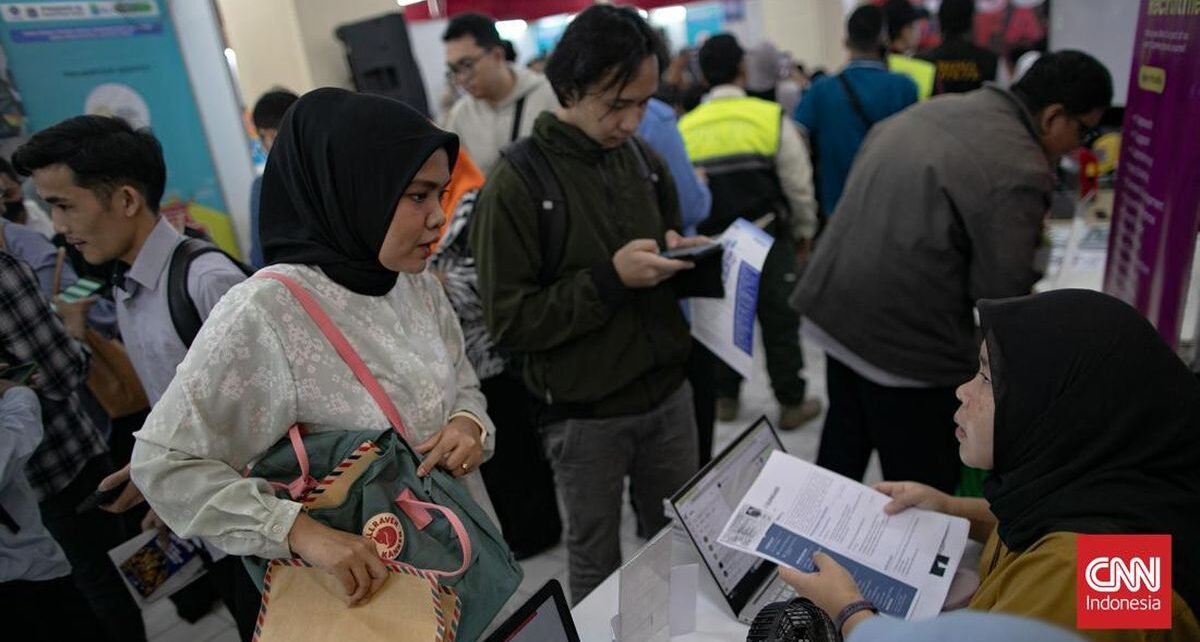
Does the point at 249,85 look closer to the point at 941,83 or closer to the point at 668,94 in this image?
the point at 668,94

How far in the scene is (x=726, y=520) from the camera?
1.39 metres

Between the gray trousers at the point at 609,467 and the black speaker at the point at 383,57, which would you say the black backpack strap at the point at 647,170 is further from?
the black speaker at the point at 383,57

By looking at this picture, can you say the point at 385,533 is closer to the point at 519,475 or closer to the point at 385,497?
the point at 385,497

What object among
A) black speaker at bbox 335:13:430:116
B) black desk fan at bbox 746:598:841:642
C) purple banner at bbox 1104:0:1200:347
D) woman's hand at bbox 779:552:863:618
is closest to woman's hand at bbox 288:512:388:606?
black desk fan at bbox 746:598:841:642

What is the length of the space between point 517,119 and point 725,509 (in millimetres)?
1786

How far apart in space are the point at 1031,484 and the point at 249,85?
5.10 meters

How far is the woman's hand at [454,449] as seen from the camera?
1138 mm

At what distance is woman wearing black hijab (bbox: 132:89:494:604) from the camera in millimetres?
954

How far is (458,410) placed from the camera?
1279mm

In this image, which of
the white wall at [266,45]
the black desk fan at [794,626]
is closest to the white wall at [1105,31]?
the black desk fan at [794,626]

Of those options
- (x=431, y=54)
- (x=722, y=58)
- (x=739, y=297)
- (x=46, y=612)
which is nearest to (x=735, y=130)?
(x=722, y=58)

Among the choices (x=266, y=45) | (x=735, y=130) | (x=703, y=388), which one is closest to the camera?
(x=703, y=388)

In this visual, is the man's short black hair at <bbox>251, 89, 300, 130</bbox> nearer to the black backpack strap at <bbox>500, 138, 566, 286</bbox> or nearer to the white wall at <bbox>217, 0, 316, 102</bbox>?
the black backpack strap at <bbox>500, 138, 566, 286</bbox>

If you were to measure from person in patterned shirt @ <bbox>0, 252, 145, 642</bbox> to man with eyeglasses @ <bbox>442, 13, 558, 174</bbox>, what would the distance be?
1.42 m
